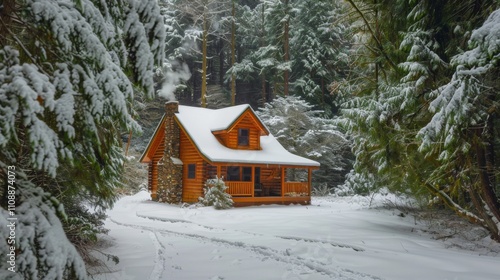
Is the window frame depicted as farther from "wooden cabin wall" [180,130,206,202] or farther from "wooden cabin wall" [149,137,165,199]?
"wooden cabin wall" [149,137,165,199]

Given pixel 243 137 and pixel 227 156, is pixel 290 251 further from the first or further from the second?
pixel 243 137

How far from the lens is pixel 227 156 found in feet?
63.9

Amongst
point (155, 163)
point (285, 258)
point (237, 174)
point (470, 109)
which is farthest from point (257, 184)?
point (470, 109)

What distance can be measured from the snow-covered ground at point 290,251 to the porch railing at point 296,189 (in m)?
8.45

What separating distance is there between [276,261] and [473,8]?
7920 millimetres

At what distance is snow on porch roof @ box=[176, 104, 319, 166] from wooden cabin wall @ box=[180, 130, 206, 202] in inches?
32.9

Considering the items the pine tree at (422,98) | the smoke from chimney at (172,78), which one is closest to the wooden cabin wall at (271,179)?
the pine tree at (422,98)

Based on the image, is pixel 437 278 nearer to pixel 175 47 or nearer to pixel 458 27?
pixel 458 27

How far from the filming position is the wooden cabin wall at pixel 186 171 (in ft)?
66.9

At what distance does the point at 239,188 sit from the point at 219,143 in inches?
126

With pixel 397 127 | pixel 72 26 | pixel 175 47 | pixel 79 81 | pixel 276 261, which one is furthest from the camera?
pixel 175 47

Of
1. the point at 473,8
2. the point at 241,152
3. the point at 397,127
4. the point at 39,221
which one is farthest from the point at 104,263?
the point at 241,152

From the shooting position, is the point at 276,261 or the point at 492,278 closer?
the point at 492,278

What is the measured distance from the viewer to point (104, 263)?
6789mm
